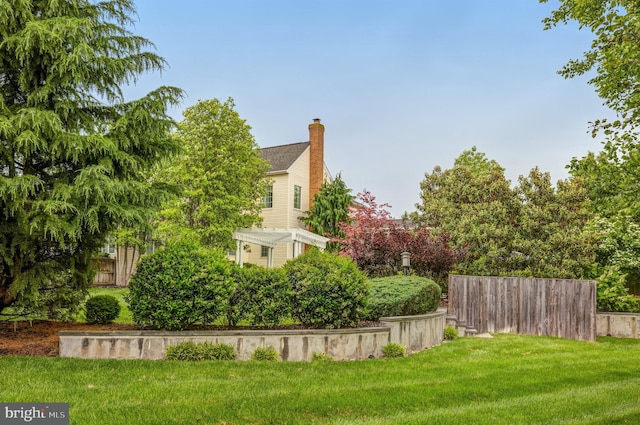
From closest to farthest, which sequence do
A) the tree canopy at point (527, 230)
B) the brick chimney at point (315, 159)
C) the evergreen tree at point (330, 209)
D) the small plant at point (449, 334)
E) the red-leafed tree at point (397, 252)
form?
the small plant at point (449, 334), the red-leafed tree at point (397, 252), the tree canopy at point (527, 230), the evergreen tree at point (330, 209), the brick chimney at point (315, 159)

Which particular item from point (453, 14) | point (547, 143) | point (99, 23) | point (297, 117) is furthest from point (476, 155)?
point (99, 23)

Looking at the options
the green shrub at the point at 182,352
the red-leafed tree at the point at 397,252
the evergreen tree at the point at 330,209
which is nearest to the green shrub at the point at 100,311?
the green shrub at the point at 182,352

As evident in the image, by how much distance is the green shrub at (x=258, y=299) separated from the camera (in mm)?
7730

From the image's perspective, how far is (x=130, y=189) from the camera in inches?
278

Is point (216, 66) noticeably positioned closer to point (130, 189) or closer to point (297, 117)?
point (130, 189)

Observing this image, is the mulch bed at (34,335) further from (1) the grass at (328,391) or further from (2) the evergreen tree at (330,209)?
(2) the evergreen tree at (330,209)

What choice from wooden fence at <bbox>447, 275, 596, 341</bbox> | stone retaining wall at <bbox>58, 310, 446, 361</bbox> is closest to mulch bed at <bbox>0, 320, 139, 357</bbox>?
stone retaining wall at <bbox>58, 310, 446, 361</bbox>

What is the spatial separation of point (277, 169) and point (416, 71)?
12.9m

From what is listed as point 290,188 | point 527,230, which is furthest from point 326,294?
point 290,188

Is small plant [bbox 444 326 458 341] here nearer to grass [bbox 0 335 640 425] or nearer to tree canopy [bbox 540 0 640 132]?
grass [bbox 0 335 640 425]

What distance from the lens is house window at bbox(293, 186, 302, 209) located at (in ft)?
85.7

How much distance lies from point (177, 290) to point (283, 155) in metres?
20.7

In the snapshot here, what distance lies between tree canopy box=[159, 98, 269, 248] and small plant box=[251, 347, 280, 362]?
11354 mm

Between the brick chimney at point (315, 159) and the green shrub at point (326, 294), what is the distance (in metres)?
18.6
